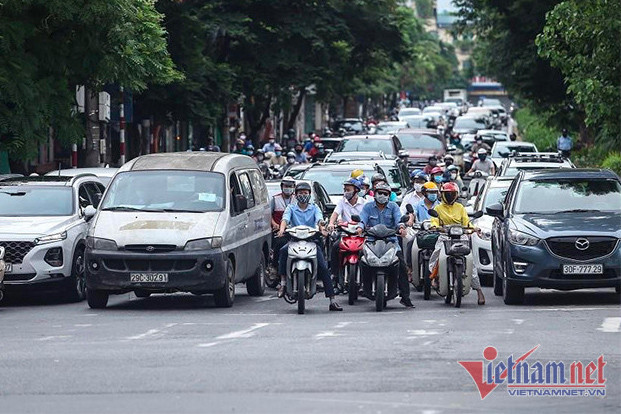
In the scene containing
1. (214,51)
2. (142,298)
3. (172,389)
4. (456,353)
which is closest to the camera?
(172,389)

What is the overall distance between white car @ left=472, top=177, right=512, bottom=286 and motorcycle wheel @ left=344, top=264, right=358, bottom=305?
2721 millimetres

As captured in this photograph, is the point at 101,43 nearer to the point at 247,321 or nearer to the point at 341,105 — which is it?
the point at 247,321

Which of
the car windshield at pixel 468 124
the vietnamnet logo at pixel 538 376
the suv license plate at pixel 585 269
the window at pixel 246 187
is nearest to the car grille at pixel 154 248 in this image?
the window at pixel 246 187

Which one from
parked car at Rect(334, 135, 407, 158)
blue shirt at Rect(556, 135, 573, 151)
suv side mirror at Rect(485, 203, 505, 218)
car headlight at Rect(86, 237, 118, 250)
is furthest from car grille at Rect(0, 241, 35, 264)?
blue shirt at Rect(556, 135, 573, 151)

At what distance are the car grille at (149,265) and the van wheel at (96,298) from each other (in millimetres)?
569

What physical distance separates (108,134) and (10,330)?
102ft

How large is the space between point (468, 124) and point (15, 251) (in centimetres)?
5924

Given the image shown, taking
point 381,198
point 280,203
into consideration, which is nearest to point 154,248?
point 381,198

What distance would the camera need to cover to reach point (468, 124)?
78.4m

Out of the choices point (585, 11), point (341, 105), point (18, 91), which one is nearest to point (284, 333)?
point (18, 91)

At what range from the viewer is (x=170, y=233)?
1898cm

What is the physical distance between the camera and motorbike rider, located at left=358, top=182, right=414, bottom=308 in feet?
63.3

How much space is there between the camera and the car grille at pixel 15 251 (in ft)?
67.1

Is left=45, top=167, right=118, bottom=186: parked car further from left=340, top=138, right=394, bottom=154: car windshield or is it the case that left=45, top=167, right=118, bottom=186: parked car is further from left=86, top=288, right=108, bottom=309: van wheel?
left=340, top=138, right=394, bottom=154: car windshield
